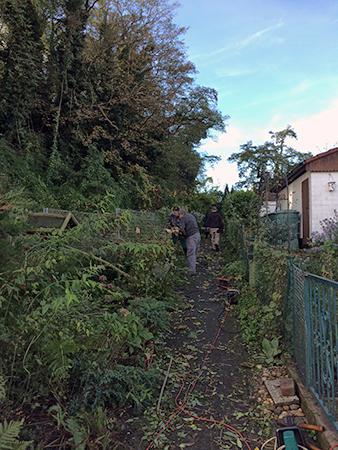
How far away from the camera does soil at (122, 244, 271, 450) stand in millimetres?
3123

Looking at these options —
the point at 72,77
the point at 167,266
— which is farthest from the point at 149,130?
the point at 167,266

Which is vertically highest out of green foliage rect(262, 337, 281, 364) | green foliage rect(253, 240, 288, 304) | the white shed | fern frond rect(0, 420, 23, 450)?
the white shed

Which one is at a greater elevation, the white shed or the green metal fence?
the white shed

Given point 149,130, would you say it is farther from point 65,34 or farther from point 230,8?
point 230,8

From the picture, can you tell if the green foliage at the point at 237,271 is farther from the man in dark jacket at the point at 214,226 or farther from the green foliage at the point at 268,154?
the green foliage at the point at 268,154

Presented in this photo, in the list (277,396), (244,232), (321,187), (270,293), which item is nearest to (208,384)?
(277,396)

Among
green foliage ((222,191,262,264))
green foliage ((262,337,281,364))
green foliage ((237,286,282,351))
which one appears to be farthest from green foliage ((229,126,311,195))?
green foliage ((262,337,281,364))

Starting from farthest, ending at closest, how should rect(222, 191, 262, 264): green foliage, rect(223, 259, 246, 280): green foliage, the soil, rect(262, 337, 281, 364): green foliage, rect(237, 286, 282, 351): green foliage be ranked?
rect(222, 191, 262, 264): green foliage < rect(223, 259, 246, 280): green foliage < rect(237, 286, 282, 351): green foliage < rect(262, 337, 281, 364): green foliage < the soil

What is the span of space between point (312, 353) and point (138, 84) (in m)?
13.1

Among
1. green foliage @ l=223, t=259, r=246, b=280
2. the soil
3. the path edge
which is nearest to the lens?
the path edge

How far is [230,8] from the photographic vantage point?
26.9ft

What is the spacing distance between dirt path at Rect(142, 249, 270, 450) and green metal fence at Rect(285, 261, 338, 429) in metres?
0.58

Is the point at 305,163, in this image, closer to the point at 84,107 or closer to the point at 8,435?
the point at 84,107

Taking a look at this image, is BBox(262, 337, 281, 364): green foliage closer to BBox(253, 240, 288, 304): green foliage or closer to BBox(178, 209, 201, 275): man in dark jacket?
BBox(253, 240, 288, 304): green foliage
